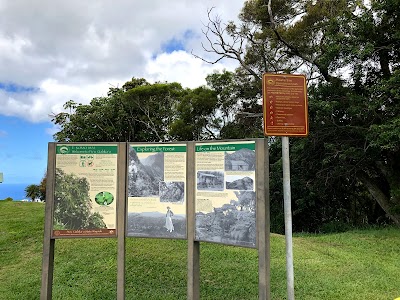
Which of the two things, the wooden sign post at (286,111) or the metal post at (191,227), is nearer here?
the wooden sign post at (286,111)

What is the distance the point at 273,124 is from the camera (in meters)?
4.04

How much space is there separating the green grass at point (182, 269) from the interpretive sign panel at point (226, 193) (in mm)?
1494

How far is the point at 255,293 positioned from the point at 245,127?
11730 mm

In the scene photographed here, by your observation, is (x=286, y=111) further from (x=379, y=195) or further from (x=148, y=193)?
(x=379, y=195)

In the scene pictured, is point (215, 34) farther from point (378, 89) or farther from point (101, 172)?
point (101, 172)

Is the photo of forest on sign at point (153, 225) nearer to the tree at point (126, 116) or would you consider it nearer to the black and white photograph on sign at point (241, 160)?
the black and white photograph on sign at point (241, 160)

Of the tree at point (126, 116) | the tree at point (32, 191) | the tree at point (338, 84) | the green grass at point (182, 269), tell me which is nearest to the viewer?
the green grass at point (182, 269)

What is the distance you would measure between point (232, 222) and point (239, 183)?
17.9 inches

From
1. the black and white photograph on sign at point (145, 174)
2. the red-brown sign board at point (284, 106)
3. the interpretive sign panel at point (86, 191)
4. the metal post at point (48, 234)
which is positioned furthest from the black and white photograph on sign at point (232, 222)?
the metal post at point (48, 234)

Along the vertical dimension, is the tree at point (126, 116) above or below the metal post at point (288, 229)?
above

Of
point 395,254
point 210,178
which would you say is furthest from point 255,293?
point 395,254

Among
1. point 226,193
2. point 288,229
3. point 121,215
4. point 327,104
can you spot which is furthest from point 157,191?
point 327,104

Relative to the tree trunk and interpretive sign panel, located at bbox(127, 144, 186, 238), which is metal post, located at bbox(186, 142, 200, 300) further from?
the tree trunk

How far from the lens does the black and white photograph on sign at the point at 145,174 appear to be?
4.73m
